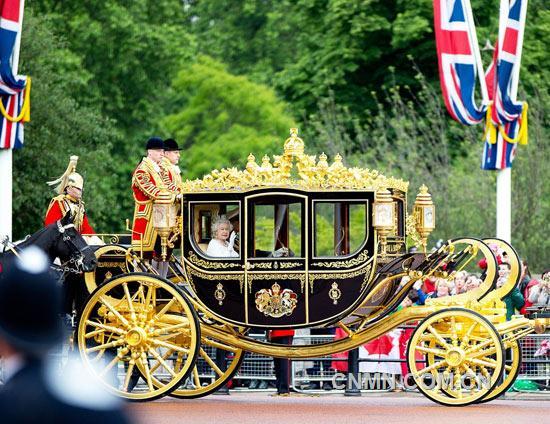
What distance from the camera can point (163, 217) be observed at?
11.9 metres

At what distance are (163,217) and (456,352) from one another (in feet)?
8.61

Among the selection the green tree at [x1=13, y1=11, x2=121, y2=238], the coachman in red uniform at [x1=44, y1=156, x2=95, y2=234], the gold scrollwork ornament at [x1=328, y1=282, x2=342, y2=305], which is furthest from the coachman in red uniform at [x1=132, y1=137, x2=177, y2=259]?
the green tree at [x1=13, y1=11, x2=121, y2=238]

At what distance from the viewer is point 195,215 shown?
12.1 m

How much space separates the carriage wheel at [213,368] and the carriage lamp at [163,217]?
38.8 inches

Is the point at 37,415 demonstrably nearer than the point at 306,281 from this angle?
Yes

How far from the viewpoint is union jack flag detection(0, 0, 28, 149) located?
17688 millimetres

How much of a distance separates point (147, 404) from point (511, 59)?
1012cm

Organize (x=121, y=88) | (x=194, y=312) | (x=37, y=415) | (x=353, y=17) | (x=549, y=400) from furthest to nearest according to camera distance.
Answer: (x=121, y=88) < (x=353, y=17) < (x=549, y=400) < (x=194, y=312) < (x=37, y=415)

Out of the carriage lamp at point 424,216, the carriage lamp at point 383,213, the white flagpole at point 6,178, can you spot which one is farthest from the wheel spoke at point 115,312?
the white flagpole at point 6,178

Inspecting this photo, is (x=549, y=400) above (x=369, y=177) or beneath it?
beneath

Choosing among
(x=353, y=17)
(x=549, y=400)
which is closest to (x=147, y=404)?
(x=549, y=400)

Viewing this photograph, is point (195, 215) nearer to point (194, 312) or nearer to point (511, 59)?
point (194, 312)

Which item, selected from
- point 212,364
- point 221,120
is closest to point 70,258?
point 212,364

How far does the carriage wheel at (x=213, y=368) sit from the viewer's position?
12523 mm
